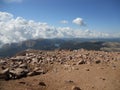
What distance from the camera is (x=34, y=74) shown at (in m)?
22.4

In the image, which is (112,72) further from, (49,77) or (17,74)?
(17,74)

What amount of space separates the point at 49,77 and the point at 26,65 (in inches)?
202

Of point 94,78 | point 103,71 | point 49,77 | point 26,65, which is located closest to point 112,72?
point 103,71

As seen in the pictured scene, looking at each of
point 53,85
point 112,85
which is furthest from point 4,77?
point 112,85

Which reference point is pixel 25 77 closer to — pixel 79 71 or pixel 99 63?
pixel 79 71

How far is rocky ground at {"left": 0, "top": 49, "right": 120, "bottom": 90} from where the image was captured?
61.6 feet

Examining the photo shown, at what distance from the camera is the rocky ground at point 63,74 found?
61.6ft

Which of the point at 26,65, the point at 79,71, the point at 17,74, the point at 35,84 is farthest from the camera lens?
the point at 26,65

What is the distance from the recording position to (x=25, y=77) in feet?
69.7

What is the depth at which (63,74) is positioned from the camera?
22.4 meters

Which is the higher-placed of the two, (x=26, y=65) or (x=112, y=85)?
(x=26, y=65)

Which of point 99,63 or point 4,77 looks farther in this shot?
point 99,63

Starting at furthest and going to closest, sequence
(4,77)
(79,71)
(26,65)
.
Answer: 1. (26,65)
2. (79,71)
3. (4,77)

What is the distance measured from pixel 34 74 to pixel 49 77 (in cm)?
213
